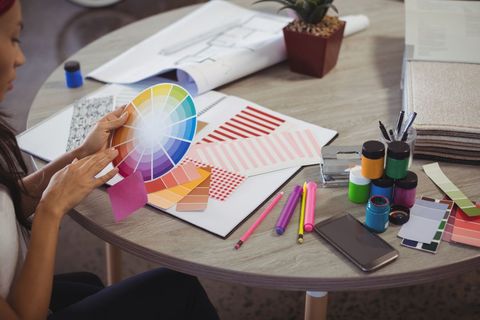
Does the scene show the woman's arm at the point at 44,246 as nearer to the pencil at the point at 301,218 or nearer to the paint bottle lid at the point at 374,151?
the pencil at the point at 301,218

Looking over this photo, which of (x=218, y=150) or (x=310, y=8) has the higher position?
(x=310, y=8)

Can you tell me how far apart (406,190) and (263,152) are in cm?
29

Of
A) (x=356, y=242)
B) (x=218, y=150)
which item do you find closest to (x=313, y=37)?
(x=218, y=150)

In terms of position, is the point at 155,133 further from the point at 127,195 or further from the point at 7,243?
the point at 7,243

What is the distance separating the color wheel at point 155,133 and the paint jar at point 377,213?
33 centimetres

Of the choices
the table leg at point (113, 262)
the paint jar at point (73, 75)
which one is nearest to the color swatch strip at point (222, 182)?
the paint jar at point (73, 75)

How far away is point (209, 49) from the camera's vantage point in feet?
4.95

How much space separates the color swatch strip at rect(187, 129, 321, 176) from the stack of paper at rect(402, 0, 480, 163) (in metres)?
0.20

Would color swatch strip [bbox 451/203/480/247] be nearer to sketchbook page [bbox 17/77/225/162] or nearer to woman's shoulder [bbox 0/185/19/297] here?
sketchbook page [bbox 17/77/225/162]

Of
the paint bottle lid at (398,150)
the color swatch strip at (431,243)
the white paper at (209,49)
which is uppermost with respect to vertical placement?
the paint bottle lid at (398,150)

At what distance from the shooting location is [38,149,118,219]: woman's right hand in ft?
3.21

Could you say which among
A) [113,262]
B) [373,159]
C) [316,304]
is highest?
[373,159]

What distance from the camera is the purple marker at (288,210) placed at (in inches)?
38.6

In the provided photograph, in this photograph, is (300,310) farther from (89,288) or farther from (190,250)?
(190,250)
